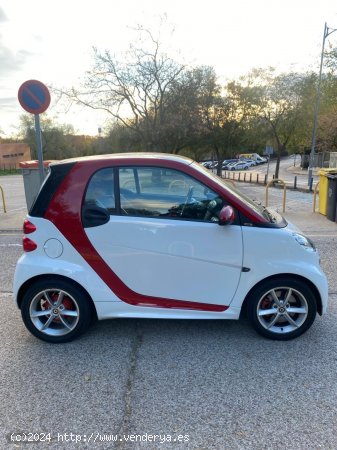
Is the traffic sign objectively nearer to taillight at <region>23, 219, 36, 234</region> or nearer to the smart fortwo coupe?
the smart fortwo coupe

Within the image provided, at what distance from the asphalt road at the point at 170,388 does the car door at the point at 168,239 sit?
50cm

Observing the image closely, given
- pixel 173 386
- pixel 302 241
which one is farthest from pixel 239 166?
pixel 173 386

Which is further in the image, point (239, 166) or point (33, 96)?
point (239, 166)

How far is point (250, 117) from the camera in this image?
31.9 metres

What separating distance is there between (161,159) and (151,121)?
2561 centimetres

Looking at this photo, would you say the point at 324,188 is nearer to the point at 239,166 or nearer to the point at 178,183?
the point at 178,183

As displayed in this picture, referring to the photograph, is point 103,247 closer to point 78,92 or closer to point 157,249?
point 157,249

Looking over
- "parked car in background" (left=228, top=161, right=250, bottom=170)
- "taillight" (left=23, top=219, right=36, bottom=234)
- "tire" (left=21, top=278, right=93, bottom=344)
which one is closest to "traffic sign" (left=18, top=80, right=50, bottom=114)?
"taillight" (left=23, top=219, right=36, bottom=234)

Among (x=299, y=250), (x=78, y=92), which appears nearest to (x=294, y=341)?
(x=299, y=250)

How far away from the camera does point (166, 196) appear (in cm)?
291

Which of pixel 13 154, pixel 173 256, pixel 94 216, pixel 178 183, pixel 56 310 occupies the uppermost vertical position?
pixel 13 154

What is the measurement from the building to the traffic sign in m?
55.1

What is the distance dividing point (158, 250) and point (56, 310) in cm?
112

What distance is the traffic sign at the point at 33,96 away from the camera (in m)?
5.73
